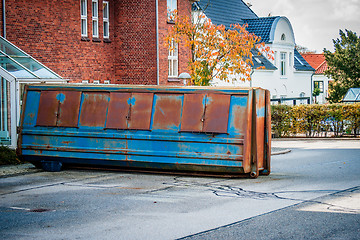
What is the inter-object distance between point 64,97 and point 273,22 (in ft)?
96.6

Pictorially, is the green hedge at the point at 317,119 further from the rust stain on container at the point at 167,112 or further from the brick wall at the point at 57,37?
the rust stain on container at the point at 167,112

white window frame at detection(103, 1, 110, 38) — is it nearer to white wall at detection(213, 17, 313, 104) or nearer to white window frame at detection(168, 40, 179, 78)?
white window frame at detection(168, 40, 179, 78)

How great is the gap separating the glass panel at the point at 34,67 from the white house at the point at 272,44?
2030 cm

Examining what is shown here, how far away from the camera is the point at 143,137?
14.2m

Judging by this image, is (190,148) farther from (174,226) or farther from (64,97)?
(174,226)

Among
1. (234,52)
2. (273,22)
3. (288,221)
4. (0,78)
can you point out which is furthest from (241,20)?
(288,221)

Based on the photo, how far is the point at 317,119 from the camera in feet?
99.8

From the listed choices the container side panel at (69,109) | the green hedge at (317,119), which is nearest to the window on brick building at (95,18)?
the green hedge at (317,119)

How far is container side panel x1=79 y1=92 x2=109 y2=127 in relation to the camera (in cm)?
1480

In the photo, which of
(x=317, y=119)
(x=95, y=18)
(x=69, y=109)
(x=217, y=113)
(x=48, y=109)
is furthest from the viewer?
(x=317, y=119)

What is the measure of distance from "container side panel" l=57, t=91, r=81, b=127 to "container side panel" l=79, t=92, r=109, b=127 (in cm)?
16

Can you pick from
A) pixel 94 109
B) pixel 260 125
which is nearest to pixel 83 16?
pixel 94 109

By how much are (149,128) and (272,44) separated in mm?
29586

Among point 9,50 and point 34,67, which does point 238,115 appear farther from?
point 9,50
